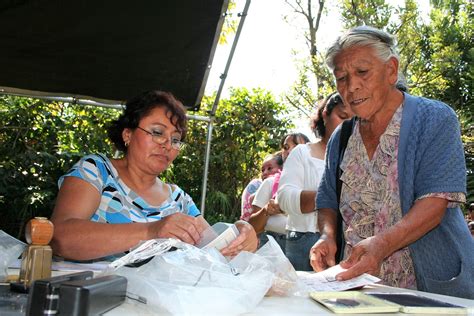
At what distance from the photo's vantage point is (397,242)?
166cm

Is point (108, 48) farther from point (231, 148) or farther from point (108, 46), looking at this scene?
point (231, 148)

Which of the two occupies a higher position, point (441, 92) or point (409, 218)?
point (441, 92)

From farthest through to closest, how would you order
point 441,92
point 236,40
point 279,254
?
point 441,92 → point 236,40 → point 279,254

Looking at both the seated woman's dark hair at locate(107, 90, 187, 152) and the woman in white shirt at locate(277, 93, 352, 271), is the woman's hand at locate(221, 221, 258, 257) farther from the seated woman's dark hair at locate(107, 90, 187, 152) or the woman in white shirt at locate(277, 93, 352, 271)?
the woman in white shirt at locate(277, 93, 352, 271)

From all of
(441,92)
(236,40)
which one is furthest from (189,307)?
(441,92)

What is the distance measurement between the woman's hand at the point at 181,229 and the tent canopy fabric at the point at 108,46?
6.08 ft

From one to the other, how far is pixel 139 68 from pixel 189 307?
319 cm

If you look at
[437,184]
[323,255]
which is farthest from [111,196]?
[437,184]

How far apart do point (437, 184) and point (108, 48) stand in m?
2.61

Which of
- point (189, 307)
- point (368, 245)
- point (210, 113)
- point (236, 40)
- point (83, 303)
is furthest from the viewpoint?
point (210, 113)

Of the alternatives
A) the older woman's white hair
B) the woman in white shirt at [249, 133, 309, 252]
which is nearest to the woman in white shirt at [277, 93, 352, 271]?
the woman in white shirt at [249, 133, 309, 252]

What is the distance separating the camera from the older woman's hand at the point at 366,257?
1.54 m

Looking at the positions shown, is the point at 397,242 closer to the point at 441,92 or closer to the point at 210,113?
the point at 210,113

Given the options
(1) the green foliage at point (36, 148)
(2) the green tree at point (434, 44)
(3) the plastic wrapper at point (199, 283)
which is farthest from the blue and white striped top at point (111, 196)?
(2) the green tree at point (434, 44)
